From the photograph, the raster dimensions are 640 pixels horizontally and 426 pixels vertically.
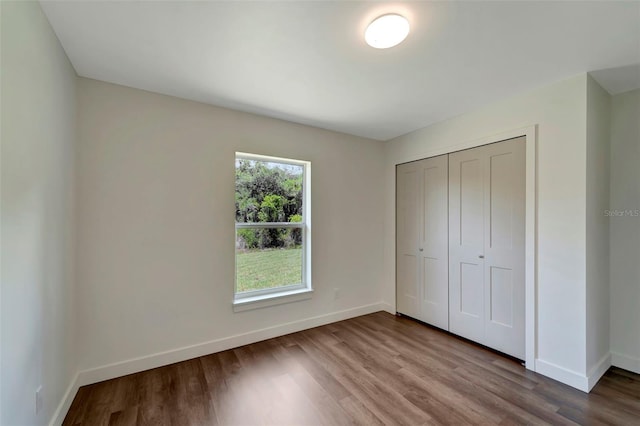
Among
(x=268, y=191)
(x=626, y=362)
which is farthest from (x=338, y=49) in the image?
A: (x=626, y=362)

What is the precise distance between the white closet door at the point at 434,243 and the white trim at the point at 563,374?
0.90m

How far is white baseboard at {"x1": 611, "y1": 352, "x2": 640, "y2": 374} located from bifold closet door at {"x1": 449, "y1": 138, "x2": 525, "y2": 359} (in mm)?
786

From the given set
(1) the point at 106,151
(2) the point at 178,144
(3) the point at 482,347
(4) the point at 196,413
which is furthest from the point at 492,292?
(1) the point at 106,151

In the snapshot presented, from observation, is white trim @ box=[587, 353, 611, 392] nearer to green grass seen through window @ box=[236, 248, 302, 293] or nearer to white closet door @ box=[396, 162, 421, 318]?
white closet door @ box=[396, 162, 421, 318]

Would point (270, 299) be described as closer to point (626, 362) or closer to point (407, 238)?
point (407, 238)

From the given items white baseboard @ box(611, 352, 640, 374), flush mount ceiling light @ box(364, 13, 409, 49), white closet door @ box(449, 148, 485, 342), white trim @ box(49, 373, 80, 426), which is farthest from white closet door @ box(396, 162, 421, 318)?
white trim @ box(49, 373, 80, 426)

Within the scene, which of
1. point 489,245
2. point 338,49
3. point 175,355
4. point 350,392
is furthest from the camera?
point 489,245

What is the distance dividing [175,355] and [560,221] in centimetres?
350

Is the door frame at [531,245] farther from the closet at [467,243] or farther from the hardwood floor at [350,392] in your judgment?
the hardwood floor at [350,392]

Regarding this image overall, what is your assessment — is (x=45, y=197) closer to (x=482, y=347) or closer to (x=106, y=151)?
(x=106, y=151)

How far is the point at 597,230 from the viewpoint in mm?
2125

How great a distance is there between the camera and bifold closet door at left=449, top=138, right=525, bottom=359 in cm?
238

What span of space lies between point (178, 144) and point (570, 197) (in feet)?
11.0

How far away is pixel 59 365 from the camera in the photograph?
5.50ft
